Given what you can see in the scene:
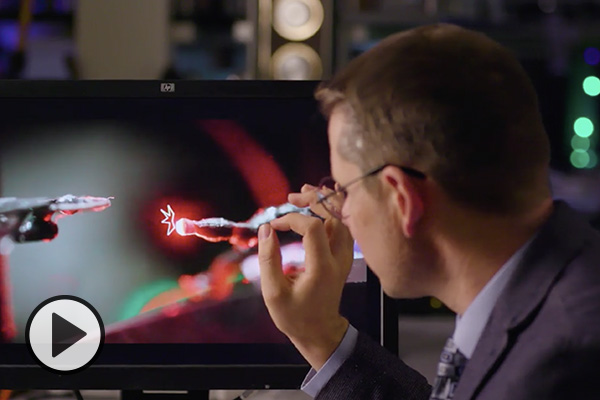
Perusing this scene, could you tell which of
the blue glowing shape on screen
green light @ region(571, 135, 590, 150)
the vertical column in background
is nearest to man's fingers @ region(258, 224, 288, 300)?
green light @ region(571, 135, 590, 150)

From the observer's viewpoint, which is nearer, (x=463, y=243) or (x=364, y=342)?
(x=463, y=243)

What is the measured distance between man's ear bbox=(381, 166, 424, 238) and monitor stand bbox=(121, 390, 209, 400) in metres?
0.45

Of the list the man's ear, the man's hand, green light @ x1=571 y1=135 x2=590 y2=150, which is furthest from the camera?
green light @ x1=571 y1=135 x2=590 y2=150

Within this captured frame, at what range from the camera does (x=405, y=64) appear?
68 cm

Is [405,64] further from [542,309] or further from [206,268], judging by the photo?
[206,268]

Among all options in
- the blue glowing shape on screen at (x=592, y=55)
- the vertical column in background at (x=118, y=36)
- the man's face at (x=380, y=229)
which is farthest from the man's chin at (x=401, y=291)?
the vertical column in background at (x=118, y=36)

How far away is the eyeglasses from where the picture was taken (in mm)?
693

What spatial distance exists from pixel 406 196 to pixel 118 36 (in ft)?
11.6

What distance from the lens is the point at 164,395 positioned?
Answer: 1.03m

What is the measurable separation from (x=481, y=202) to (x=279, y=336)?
0.39m

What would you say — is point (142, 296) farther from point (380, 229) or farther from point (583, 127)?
point (583, 127)

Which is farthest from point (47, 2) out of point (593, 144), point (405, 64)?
point (405, 64)

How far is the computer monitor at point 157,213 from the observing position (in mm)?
967

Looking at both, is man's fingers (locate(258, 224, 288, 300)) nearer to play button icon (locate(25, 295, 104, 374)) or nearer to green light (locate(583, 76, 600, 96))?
play button icon (locate(25, 295, 104, 374))
